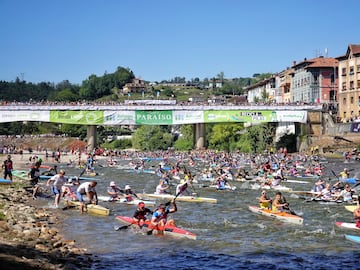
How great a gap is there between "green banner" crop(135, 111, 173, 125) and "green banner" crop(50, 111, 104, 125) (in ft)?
18.3

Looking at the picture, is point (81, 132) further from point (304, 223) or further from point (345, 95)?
point (304, 223)

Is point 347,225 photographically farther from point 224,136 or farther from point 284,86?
A: point 284,86

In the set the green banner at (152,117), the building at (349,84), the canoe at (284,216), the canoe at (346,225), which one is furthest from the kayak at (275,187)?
the building at (349,84)

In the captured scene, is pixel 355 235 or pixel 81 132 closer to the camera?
pixel 355 235

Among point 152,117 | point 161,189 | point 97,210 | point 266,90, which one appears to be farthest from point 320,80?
point 97,210

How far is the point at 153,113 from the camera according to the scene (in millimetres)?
77812

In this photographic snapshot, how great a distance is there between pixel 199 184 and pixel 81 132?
96.3 m

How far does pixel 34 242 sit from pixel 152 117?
Answer: 6165 cm

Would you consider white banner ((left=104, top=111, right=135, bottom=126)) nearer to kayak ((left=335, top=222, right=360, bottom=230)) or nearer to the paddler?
the paddler

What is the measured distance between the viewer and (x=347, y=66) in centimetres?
8506

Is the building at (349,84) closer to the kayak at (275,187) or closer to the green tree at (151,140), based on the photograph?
the green tree at (151,140)

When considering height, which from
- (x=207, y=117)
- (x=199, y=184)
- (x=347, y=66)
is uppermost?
(x=347, y=66)

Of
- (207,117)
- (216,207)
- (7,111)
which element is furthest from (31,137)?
(216,207)

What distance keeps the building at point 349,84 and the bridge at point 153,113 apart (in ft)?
26.1
